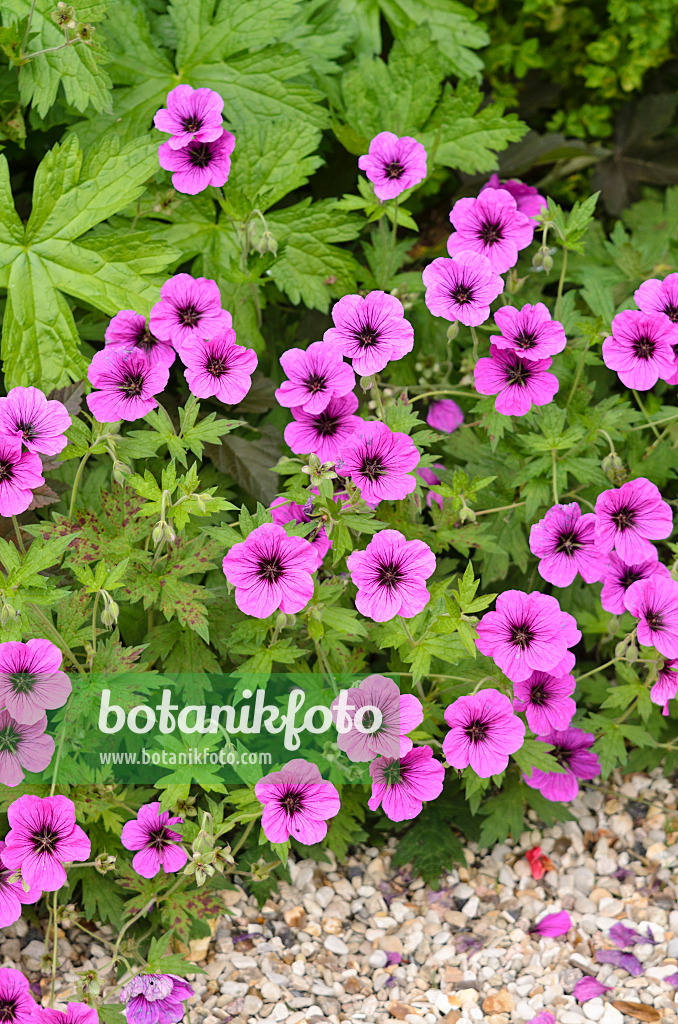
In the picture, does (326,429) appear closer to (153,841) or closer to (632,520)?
(632,520)

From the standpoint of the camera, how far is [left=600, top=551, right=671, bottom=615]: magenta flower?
1.80m

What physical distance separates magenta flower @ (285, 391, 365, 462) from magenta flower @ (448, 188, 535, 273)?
400 millimetres

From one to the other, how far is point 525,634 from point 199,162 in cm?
116

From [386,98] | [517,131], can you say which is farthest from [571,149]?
[386,98]

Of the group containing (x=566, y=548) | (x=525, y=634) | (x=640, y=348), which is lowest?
(x=525, y=634)

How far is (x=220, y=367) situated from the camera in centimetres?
175

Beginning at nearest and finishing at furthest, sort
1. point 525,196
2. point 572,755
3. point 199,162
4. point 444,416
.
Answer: point 199,162, point 572,755, point 444,416, point 525,196

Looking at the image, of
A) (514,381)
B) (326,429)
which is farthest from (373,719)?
(514,381)

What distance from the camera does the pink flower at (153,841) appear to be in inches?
64.2

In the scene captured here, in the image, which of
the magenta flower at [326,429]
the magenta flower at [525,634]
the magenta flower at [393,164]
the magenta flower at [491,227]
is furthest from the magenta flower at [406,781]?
the magenta flower at [393,164]

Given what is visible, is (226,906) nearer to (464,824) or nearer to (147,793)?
(147,793)

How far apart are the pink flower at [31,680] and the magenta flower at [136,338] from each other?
60 centimetres

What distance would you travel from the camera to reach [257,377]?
84.2 inches

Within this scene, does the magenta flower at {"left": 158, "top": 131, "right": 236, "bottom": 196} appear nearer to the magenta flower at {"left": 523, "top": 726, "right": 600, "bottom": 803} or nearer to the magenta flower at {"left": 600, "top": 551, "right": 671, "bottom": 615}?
the magenta flower at {"left": 600, "top": 551, "right": 671, "bottom": 615}
